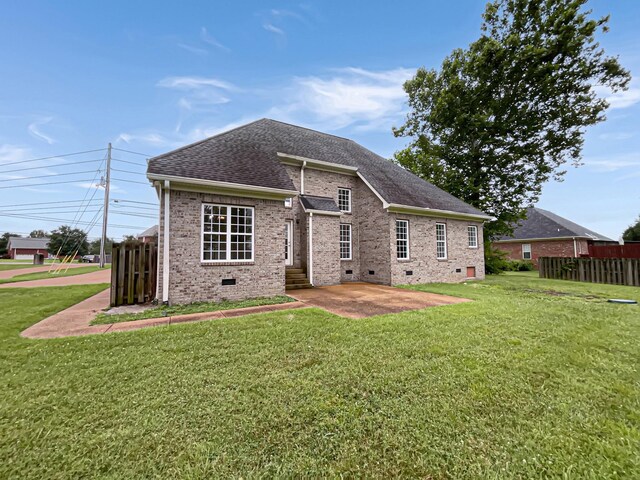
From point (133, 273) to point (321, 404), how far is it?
736 cm

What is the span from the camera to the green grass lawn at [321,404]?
6.59ft

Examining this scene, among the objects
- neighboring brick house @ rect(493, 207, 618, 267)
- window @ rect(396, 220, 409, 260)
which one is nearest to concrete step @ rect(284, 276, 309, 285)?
window @ rect(396, 220, 409, 260)

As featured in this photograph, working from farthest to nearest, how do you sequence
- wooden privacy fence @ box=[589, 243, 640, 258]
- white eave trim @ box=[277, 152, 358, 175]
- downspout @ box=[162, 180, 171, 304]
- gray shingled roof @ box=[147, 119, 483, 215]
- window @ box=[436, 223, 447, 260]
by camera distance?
wooden privacy fence @ box=[589, 243, 640, 258], window @ box=[436, 223, 447, 260], white eave trim @ box=[277, 152, 358, 175], gray shingled roof @ box=[147, 119, 483, 215], downspout @ box=[162, 180, 171, 304]

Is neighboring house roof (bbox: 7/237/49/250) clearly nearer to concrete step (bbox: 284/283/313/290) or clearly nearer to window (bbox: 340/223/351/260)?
concrete step (bbox: 284/283/313/290)

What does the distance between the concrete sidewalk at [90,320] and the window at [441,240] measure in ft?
32.7

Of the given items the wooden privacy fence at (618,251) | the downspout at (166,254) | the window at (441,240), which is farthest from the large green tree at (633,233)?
the downspout at (166,254)

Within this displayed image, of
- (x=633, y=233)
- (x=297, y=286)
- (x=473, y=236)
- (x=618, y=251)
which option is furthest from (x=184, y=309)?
(x=633, y=233)

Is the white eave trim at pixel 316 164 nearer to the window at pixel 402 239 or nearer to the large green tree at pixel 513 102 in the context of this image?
the window at pixel 402 239

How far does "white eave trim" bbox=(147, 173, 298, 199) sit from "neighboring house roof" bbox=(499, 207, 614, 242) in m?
24.9

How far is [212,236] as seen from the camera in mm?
8305

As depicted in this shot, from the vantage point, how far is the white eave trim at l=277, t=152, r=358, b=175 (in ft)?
40.1

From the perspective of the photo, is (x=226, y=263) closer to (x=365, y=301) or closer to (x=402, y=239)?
(x=365, y=301)

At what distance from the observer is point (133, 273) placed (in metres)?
7.58

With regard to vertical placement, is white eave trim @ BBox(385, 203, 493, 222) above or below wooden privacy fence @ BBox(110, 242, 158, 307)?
above
